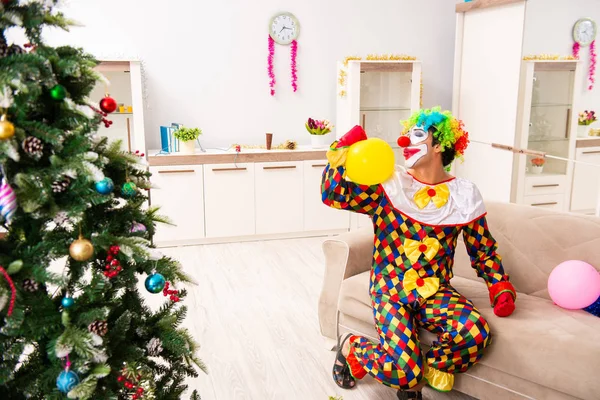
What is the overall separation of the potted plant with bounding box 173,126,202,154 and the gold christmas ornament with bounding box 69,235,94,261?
3198 mm

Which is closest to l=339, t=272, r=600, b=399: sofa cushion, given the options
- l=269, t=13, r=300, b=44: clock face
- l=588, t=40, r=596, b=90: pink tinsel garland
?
l=588, t=40, r=596, b=90: pink tinsel garland

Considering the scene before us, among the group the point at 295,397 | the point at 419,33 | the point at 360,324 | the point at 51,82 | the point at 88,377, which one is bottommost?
the point at 295,397

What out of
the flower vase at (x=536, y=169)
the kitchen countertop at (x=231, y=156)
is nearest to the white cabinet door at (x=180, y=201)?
the kitchen countertop at (x=231, y=156)

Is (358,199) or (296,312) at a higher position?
(358,199)

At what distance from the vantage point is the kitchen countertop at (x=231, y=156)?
4.41 metres

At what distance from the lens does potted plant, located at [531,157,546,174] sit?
14.5 feet

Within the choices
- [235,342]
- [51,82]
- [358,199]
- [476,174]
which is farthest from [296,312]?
[476,174]

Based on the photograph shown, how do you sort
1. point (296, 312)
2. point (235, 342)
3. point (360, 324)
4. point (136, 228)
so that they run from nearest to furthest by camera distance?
1. point (136, 228)
2. point (360, 324)
3. point (235, 342)
4. point (296, 312)

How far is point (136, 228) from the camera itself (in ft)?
5.00

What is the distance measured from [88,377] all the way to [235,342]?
A: 1.58 metres

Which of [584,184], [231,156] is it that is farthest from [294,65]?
[584,184]

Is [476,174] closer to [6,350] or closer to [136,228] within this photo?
[136,228]

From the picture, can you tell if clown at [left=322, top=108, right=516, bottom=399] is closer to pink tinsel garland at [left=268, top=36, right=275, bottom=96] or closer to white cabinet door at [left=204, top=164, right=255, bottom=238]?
white cabinet door at [left=204, top=164, right=255, bottom=238]

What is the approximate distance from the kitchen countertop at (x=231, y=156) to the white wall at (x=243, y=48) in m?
0.38
